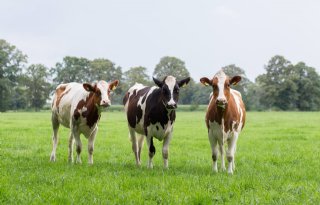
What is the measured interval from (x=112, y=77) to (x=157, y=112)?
343ft

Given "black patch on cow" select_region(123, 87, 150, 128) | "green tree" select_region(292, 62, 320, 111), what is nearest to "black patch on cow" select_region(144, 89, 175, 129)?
"black patch on cow" select_region(123, 87, 150, 128)

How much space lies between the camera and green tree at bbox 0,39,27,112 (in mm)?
91062

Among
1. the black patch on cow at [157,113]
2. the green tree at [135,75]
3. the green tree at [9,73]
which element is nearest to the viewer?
the black patch on cow at [157,113]

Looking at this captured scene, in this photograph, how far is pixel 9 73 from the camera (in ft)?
322

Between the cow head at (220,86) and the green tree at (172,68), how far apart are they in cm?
10668

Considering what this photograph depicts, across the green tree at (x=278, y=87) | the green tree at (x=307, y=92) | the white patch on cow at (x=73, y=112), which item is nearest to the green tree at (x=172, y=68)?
the green tree at (x=278, y=87)

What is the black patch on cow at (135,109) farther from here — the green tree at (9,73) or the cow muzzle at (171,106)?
the green tree at (9,73)

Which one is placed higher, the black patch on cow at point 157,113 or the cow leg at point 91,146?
the black patch on cow at point 157,113

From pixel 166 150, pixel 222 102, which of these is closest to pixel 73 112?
pixel 166 150

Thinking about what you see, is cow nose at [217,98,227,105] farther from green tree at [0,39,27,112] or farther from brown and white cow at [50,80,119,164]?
green tree at [0,39,27,112]

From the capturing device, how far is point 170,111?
10.3 metres

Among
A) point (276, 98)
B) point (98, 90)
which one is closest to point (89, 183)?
point (98, 90)

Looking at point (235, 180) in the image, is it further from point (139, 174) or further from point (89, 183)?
point (89, 183)

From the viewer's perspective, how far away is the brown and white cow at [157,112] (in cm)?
1007
